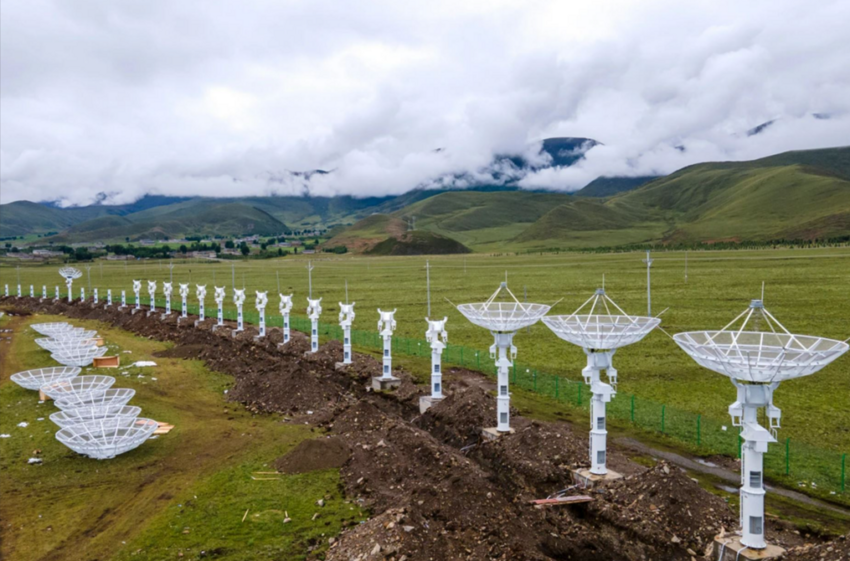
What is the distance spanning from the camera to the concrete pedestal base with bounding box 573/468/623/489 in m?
19.4

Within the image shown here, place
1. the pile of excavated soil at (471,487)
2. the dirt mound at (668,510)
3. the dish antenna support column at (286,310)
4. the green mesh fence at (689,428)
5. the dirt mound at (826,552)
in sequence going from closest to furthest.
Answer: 1. the dirt mound at (826,552)
2. the pile of excavated soil at (471,487)
3. the dirt mound at (668,510)
4. the green mesh fence at (689,428)
5. the dish antenna support column at (286,310)

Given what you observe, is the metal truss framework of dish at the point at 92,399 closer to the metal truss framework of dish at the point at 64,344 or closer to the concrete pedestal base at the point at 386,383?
the concrete pedestal base at the point at 386,383

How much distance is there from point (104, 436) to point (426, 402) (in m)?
14.4

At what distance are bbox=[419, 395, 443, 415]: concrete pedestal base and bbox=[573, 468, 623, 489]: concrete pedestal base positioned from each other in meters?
10.0

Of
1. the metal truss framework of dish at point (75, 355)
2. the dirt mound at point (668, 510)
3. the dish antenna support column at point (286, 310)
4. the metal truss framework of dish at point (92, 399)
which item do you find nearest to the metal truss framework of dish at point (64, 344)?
the metal truss framework of dish at point (75, 355)

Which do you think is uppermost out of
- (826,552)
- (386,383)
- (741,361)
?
(741,361)

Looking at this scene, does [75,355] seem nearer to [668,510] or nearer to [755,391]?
[668,510]

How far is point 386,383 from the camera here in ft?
113

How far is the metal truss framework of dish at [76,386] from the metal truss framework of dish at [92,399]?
169 millimetres

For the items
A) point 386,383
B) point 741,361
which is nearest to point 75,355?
point 386,383

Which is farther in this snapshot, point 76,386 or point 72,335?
point 72,335

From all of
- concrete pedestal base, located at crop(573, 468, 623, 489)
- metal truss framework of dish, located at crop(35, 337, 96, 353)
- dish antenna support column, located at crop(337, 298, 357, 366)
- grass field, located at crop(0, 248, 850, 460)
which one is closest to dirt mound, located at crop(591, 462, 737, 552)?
concrete pedestal base, located at crop(573, 468, 623, 489)

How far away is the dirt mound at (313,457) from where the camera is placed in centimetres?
2294

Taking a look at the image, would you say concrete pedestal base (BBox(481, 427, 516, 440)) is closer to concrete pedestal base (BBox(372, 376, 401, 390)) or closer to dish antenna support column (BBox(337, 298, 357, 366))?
concrete pedestal base (BBox(372, 376, 401, 390))
